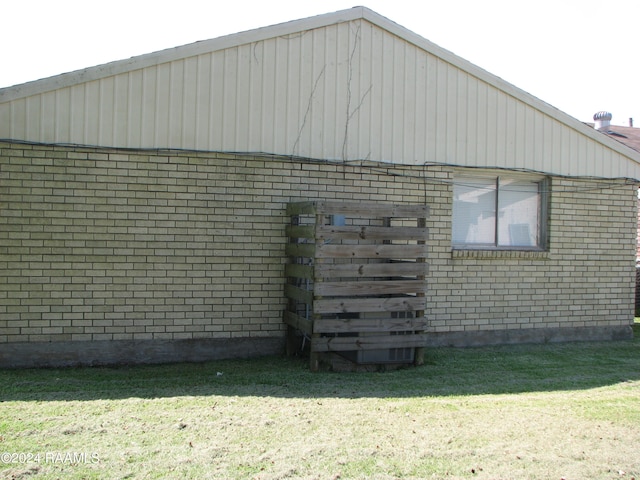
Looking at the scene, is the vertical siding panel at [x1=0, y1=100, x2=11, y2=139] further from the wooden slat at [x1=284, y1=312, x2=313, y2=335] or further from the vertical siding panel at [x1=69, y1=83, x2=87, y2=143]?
the wooden slat at [x1=284, y1=312, x2=313, y2=335]

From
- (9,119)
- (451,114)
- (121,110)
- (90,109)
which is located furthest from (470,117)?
(9,119)

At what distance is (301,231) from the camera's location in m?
8.24

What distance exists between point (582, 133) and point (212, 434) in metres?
8.01

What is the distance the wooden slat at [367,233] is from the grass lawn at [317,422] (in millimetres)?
1665

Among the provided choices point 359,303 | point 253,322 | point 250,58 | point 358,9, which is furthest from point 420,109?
point 253,322

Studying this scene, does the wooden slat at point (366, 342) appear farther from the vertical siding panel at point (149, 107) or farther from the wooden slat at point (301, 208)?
the vertical siding panel at point (149, 107)

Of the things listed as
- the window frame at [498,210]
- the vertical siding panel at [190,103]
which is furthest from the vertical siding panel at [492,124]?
the vertical siding panel at [190,103]

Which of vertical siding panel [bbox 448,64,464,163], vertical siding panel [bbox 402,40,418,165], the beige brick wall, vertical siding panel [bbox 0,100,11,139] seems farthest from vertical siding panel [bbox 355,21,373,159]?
vertical siding panel [bbox 0,100,11,139]

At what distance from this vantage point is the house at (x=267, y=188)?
803cm

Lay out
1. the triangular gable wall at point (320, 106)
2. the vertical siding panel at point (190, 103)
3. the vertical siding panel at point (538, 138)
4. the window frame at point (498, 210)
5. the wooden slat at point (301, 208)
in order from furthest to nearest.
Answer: the vertical siding panel at point (538, 138) → the window frame at point (498, 210) → the vertical siding panel at point (190, 103) → the triangular gable wall at point (320, 106) → the wooden slat at point (301, 208)

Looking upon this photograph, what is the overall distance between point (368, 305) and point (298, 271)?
100 cm

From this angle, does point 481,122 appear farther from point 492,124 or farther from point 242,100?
point 242,100

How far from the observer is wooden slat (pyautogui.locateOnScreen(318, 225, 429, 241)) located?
782 cm

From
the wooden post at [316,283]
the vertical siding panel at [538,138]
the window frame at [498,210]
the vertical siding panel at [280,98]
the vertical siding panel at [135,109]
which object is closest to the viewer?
the wooden post at [316,283]
